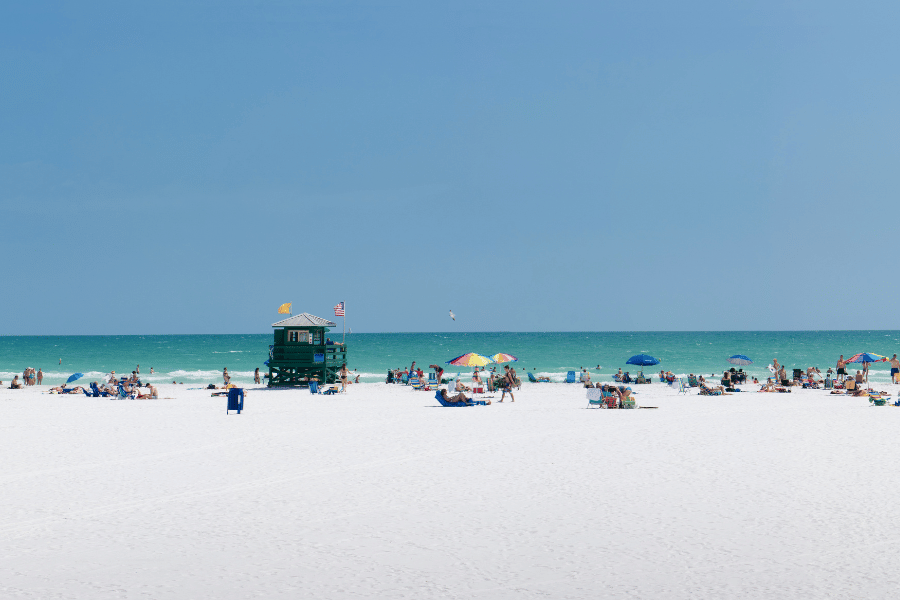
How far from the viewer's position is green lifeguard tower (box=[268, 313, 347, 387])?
3459 centimetres

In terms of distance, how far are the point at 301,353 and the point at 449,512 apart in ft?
88.7

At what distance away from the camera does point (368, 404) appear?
2480 cm

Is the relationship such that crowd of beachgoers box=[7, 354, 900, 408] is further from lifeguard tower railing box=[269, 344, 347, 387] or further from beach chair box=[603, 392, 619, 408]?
lifeguard tower railing box=[269, 344, 347, 387]

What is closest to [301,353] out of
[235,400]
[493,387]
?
[493,387]

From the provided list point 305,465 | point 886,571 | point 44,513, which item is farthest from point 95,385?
point 886,571

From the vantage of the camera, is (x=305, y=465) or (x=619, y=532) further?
(x=305, y=465)

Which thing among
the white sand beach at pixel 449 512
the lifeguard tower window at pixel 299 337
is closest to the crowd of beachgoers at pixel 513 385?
the lifeguard tower window at pixel 299 337

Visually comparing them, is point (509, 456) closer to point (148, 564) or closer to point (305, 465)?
point (305, 465)

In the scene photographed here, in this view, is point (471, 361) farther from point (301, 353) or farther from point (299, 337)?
point (299, 337)

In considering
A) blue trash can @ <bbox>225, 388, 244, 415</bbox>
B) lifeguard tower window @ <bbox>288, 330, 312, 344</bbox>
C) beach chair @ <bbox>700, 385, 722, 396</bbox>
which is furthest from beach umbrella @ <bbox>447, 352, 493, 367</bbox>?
blue trash can @ <bbox>225, 388, 244, 415</bbox>

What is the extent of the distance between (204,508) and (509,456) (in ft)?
18.5

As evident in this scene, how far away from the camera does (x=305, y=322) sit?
34906 mm

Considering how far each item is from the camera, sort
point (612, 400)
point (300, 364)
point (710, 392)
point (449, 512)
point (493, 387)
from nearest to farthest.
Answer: point (449, 512) < point (612, 400) < point (493, 387) < point (710, 392) < point (300, 364)

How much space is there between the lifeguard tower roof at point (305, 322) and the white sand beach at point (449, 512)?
17.5m
